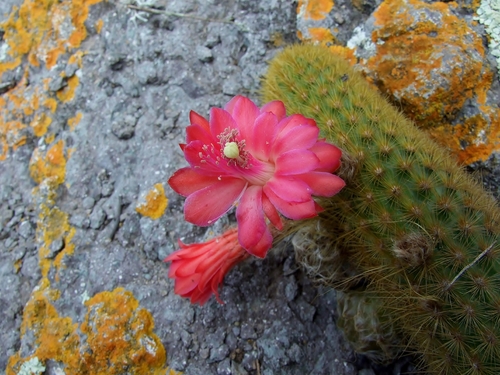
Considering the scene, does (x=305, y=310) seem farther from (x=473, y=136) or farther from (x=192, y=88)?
(x=192, y=88)

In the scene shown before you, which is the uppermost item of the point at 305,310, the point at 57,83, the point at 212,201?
the point at 212,201

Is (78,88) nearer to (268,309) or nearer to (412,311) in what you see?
(268,309)

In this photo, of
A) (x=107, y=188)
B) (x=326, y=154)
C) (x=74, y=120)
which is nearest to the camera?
(x=326, y=154)

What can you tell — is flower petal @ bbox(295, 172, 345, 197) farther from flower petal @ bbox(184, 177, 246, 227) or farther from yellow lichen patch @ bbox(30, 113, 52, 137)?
yellow lichen patch @ bbox(30, 113, 52, 137)

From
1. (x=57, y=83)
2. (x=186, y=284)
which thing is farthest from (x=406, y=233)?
(x=57, y=83)

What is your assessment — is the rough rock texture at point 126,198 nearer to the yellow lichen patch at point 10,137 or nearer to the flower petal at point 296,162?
the yellow lichen patch at point 10,137

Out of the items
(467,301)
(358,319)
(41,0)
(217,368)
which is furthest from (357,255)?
(41,0)
